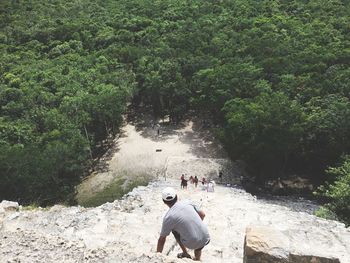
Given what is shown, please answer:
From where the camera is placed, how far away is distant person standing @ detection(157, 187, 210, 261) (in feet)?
35.7

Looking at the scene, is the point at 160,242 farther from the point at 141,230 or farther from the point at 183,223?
the point at 141,230

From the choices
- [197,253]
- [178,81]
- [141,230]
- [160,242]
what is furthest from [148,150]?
[160,242]

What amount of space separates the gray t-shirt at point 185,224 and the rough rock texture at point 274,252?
124 cm

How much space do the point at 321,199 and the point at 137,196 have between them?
18000mm

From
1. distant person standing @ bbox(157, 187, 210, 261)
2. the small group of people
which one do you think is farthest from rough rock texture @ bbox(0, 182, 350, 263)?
the small group of people

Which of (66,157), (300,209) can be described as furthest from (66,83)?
(300,209)

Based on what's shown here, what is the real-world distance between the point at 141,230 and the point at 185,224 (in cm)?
1109

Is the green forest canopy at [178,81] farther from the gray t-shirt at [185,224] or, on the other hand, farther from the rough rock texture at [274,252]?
the rough rock texture at [274,252]

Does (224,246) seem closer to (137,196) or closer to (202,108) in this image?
(137,196)

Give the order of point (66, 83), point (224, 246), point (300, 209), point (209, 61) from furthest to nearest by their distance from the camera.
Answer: point (209, 61) < point (66, 83) < point (300, 209) < point (224, 246)

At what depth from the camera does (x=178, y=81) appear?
5197cm

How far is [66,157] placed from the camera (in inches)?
1496

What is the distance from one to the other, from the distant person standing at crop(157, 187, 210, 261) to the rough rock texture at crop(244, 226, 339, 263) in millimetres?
1238

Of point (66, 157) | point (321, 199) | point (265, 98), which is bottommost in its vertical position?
point (321, 199)
